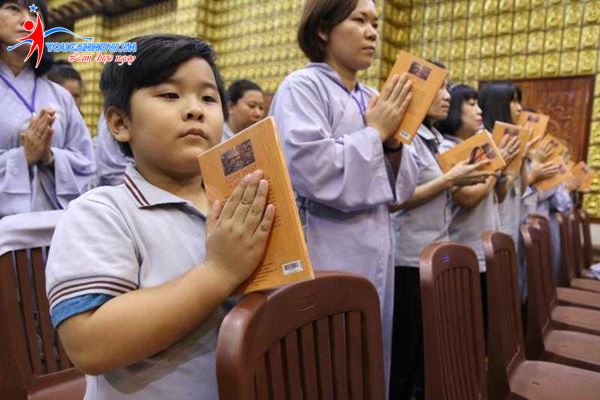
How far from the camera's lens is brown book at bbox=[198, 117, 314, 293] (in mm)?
572

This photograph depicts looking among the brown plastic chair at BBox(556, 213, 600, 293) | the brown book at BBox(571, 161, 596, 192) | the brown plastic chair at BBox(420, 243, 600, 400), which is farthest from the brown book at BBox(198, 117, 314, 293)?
the brown book at BBox(571, 161, 596, 192)

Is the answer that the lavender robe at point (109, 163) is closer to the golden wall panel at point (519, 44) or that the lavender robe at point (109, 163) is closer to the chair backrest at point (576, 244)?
the chair backrest at point (576, 244)

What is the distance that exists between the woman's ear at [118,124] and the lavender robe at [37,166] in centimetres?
91

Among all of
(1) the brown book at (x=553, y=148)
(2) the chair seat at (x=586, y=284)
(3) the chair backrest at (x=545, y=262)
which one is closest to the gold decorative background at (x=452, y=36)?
(1) the brown book at (x=553, y=148)

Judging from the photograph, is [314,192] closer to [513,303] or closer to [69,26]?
[513,303]

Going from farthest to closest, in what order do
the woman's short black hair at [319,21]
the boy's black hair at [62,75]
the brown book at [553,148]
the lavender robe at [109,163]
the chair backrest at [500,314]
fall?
the brown book at [553,148]
the boy's black hair at [62,75]
the lavender robe at [109,163]
the woman's short black hair at [319,21]
the chair backrest at [500,314]

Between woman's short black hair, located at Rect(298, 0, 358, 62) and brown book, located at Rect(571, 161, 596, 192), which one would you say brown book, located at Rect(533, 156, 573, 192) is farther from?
woman's short black hair, located at Rect(298, 0, 358, 62)

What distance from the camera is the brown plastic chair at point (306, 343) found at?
54 centimetres

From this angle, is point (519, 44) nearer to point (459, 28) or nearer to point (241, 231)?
point (459, 28)

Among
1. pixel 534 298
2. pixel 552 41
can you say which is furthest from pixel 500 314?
pixel 552 41

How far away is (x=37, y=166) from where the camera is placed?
1.61 meters

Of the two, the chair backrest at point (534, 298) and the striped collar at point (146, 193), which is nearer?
the striped collar at point (146, 193)

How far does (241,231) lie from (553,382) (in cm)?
123

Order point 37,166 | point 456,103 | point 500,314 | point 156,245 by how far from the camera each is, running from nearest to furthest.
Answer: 1. point 156,245
2. point 500,314
3. point 37,166
4. point 456,103
